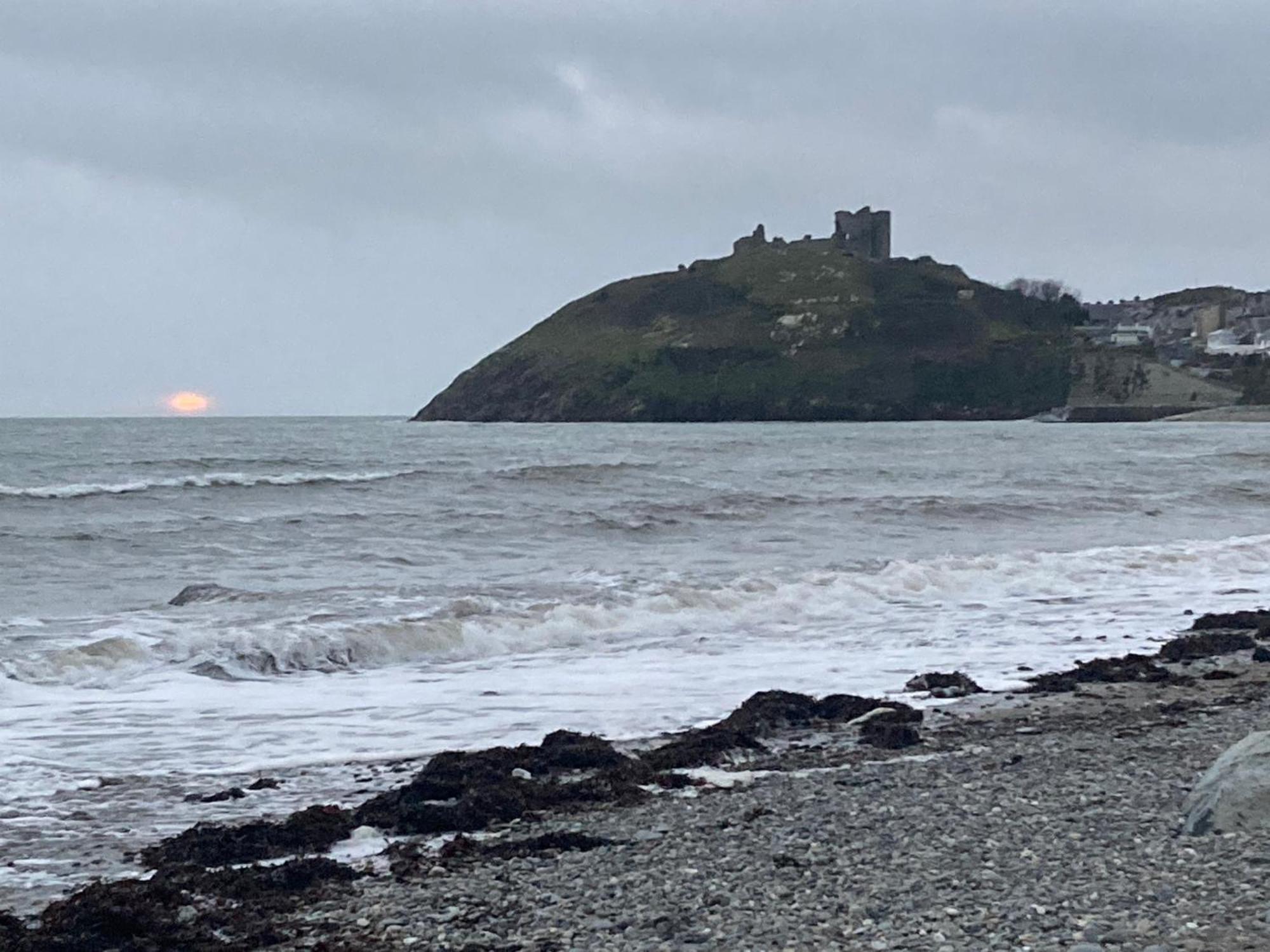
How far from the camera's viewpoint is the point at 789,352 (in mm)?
166625

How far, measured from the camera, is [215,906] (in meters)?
6.12

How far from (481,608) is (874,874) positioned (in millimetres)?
10075

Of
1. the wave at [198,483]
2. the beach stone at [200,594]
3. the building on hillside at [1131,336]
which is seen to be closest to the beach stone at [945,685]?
the beach stone at [200,594]

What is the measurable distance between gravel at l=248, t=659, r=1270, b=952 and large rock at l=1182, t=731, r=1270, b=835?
0.10 meters

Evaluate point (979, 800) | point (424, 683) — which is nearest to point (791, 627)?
point (424, 683)

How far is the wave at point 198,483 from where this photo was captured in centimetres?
3431

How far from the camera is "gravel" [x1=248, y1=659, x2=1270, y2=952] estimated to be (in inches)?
203

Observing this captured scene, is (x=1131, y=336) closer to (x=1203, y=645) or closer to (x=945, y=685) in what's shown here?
(x=1203, y=645)

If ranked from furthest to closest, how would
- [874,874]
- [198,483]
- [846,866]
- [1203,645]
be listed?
1. [198,483]
2. [1203,645]
3. [846,866]
4. [874,874]

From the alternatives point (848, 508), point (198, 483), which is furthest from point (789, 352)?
point (848, 508)

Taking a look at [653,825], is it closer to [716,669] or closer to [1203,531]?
[716,669]

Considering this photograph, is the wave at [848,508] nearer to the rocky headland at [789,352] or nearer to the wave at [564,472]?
the wave at [564,472]

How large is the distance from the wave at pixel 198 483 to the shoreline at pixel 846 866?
28.0 meters

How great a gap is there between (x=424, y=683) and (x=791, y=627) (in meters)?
4.85
